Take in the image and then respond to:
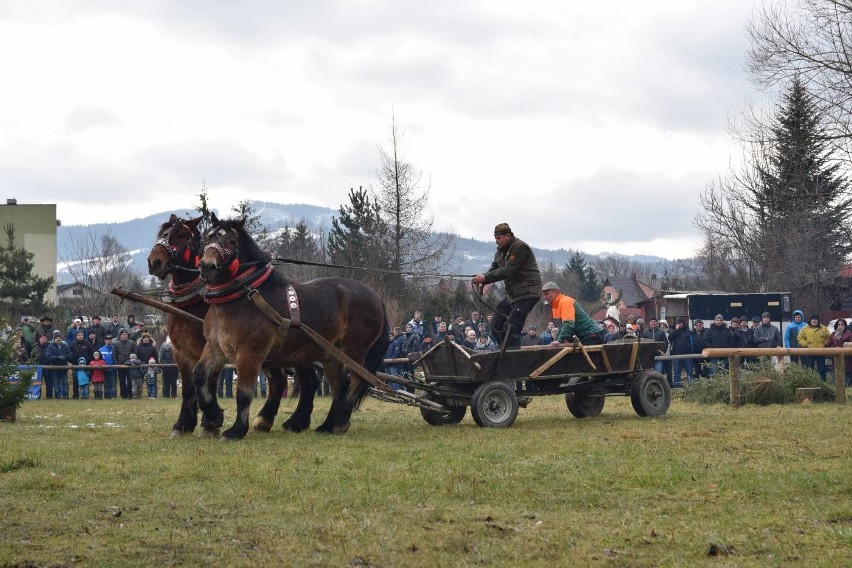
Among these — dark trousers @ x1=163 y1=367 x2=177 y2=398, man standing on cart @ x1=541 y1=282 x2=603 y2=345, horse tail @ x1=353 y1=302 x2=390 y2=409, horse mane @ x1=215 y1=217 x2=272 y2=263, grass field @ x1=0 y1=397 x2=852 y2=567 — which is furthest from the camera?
dark trousers @ x1=163 y1=367 x2=177 y2=398

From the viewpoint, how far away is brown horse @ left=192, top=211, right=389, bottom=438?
12.3 m

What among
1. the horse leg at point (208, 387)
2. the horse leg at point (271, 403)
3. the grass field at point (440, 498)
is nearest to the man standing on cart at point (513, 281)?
the grass field at point (440, 498)

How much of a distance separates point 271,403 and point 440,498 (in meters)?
6.14

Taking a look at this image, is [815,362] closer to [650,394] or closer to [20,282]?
[650,394]

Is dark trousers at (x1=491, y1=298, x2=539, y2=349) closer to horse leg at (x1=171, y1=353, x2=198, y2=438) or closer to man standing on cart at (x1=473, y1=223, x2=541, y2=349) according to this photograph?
man standing on cart at (x1=473, y1=223, x2=541, y2=349)

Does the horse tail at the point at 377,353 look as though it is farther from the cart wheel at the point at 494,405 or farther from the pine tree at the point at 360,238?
the pine tree at the point at 360,238

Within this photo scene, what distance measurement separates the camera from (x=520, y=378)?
529 inches

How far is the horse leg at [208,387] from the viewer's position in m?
12.4

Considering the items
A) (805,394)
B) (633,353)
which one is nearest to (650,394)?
(633,353)

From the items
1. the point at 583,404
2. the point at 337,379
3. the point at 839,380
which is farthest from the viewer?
the point at 839,380

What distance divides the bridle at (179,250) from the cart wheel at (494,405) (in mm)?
3794

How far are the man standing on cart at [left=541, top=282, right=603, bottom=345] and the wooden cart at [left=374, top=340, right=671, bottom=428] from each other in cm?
41

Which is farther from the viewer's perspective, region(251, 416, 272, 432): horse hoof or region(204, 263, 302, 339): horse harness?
region(251, 416, 272, 432): horse hoof

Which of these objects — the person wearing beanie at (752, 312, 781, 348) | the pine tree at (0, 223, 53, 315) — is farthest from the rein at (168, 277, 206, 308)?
the pine tree at (0, 223, 53, 315)
